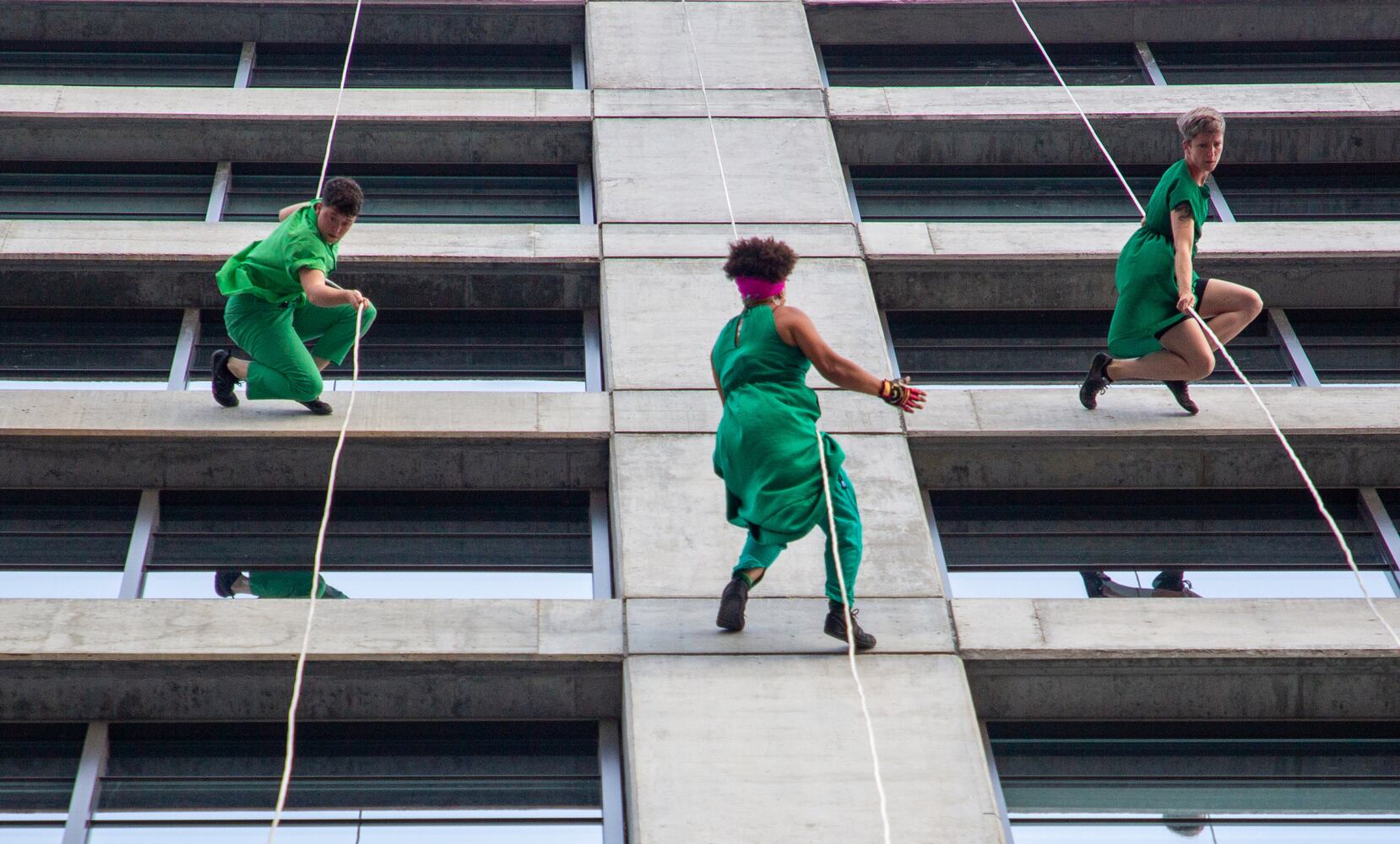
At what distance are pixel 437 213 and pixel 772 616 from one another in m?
5.00

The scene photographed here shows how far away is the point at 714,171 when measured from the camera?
10922mm

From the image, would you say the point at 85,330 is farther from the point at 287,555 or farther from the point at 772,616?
the point at 772,616

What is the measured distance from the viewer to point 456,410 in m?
9.12

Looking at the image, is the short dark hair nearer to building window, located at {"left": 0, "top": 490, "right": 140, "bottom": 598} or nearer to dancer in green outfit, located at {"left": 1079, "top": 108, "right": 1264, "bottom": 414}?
building window, located at {"left": 0, "top": 490, "right": 140, "bottom": 598}

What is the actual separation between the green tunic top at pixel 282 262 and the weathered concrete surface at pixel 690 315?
1.83 metres

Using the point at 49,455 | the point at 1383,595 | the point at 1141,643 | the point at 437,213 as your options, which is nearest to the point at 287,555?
the point at 49,455

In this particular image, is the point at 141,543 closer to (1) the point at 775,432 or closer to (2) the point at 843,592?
(1) the point at 775,432

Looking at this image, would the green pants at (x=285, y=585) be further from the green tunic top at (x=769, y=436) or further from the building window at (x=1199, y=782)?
the building window at (x=1199, y=782)

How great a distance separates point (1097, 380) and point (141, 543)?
5.37 metres

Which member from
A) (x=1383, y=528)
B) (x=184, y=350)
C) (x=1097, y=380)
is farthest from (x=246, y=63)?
(x=1383, y=528)

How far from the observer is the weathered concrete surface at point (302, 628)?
7.54 metres

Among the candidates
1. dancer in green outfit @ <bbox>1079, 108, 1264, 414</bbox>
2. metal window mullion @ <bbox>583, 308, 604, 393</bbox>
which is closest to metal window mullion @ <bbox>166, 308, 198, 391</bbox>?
metal window mullion @ <bbox>583, 308, 604, 393</bbox>

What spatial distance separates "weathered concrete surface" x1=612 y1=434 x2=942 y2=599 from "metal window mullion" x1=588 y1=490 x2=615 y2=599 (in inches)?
8.5

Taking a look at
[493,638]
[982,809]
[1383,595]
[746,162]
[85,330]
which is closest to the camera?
[982,809]
